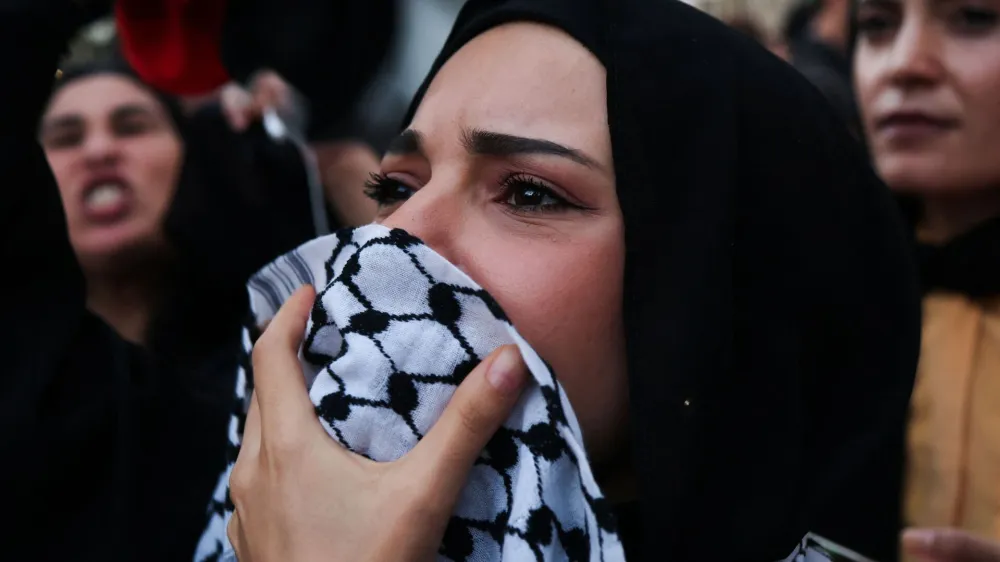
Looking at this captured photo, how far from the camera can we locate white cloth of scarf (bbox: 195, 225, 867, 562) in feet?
3.79

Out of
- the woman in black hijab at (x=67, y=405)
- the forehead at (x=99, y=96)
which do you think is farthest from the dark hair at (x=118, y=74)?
the woman in black hijab at (x=67, y=405)

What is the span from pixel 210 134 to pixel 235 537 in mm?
2629

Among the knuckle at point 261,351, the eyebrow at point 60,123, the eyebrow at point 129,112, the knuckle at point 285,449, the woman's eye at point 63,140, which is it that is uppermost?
the eyebrow at point 129,112

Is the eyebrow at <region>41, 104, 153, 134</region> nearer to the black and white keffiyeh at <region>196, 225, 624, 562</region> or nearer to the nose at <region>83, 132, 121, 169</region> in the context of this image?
the nose at <region>83, 132, 121, 169</region>

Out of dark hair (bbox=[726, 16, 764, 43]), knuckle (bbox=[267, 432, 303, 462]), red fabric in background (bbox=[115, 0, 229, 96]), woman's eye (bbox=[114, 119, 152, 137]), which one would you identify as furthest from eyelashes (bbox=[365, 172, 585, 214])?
dark hair (bbox=[726, 16, 764, 43])

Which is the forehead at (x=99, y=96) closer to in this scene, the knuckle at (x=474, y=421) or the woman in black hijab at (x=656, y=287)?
the woman in black hijab at (x=656, y=287)

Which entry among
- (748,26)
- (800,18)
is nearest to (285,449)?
(748,26)

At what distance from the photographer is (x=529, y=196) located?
4.53 feet

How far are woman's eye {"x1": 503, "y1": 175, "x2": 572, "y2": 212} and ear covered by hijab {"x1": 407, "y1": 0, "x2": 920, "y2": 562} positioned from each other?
11 cm

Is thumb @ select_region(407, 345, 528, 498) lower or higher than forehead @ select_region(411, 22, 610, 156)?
lower

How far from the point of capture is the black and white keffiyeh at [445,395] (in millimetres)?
1157

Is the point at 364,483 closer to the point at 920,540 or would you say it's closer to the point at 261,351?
the point at 261,351

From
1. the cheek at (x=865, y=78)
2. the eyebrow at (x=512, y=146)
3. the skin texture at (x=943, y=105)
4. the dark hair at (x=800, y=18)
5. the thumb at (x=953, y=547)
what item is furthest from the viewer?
the dark hair at (x=800, y=18)

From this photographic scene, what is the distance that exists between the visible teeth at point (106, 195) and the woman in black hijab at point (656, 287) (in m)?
1.95
